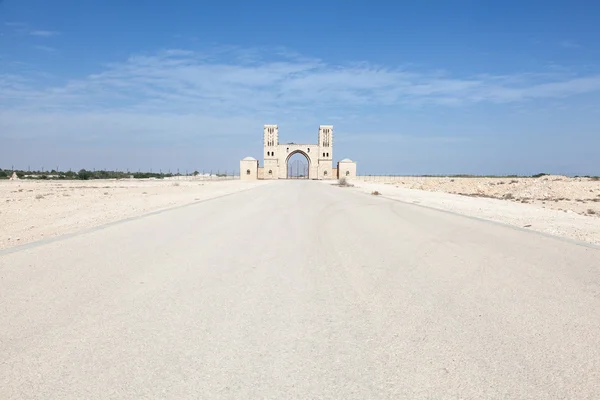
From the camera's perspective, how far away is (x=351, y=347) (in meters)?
3.96

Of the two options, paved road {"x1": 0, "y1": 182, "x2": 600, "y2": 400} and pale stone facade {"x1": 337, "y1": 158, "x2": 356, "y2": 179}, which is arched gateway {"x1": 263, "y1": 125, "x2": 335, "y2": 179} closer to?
pale stone facade {"x1": 337, "y1": 158, "x2": 356, "y2": 179}

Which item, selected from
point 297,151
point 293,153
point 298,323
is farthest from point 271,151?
point 298,323

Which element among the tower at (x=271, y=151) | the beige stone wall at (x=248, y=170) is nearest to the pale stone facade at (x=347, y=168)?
the tower at (x=271, y=151)

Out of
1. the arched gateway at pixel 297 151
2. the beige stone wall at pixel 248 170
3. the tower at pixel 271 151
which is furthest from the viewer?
the arched gateway at pixel 297 151

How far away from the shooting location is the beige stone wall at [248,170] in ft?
376

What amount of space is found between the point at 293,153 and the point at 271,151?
601cm

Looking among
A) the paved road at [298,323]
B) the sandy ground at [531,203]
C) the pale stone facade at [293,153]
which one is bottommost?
the sandy ground at [531,203]

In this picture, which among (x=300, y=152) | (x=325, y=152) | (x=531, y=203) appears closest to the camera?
(x=531, y=203)

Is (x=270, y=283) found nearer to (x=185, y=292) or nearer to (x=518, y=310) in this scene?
(x=185, y=292)

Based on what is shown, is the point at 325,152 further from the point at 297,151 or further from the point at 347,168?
the point at 347,168

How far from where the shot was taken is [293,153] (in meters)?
125

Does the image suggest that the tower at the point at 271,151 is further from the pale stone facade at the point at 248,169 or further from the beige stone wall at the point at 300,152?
the pale stone facade at the point at 248,169

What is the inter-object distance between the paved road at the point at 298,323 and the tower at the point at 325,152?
11364 cm

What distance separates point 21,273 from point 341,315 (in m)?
4.65
